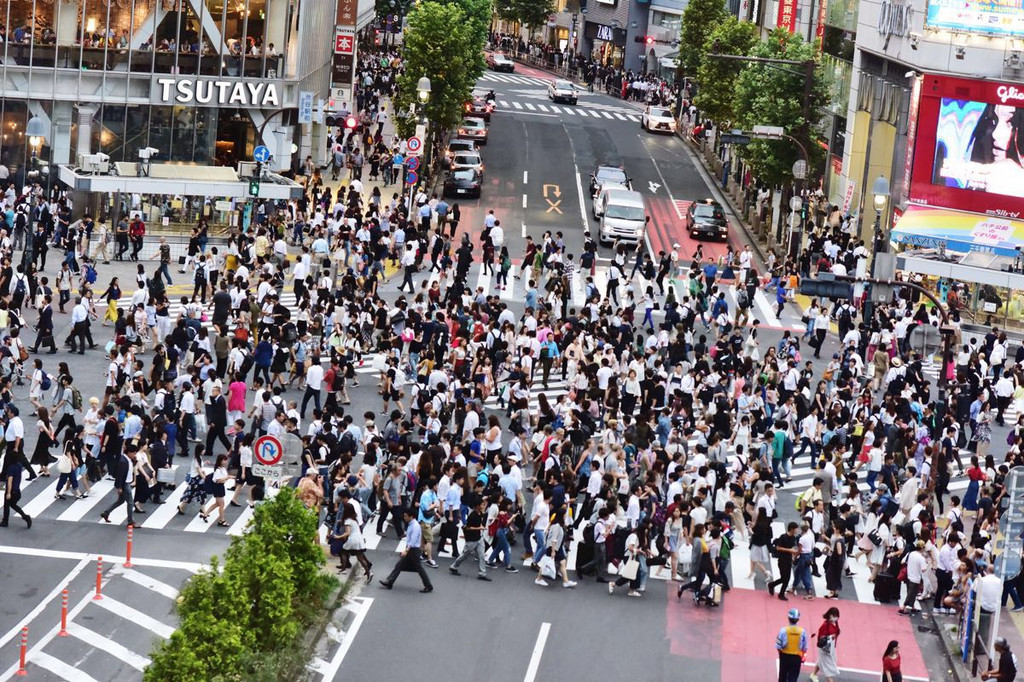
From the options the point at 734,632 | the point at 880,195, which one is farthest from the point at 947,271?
the point at 734,632

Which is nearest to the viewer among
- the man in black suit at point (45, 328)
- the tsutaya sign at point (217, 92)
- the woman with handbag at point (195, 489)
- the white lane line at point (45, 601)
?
the white lane line at point (45, 601)

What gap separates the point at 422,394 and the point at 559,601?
300 inches

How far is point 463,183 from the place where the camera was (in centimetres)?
6322

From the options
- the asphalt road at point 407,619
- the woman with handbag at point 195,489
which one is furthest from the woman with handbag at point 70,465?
the woman with handbag at point 195,489

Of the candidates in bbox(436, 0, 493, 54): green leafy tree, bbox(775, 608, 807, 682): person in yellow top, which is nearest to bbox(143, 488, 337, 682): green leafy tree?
bbox(775, 608, 807, 682): person in yellow top

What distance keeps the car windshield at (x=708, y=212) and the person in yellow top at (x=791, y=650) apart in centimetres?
3796

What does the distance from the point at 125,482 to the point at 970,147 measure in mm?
34276

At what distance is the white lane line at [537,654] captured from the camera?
23.4 m

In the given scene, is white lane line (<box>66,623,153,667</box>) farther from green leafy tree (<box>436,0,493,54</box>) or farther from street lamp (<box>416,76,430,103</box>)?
green leafy tree (<box>436,0,493,54</box>)

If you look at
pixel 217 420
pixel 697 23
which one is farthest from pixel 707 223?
pixel 217 420

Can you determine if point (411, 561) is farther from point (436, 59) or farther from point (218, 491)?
point (436, 59)

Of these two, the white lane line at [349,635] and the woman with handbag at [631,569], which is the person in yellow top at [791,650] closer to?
the woman with handbag at [631,569]

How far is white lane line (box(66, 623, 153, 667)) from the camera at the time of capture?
22609 mm

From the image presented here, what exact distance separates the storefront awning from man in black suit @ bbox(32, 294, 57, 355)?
1067 inches
